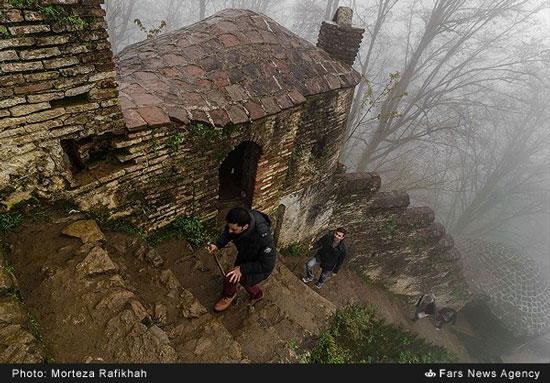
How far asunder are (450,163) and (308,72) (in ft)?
55.1

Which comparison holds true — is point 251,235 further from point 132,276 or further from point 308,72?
point 308,72

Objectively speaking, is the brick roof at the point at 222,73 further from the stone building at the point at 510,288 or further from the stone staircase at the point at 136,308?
the stone building at the point at 510,288

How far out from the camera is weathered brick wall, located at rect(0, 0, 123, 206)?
2.62m

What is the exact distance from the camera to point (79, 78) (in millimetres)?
3027

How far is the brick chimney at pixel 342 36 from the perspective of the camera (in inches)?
243

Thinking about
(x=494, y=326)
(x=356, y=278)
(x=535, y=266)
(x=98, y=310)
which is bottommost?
(x=494, y=326)

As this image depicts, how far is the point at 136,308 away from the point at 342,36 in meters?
5.63

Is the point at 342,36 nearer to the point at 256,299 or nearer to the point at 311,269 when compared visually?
the point at 311,269

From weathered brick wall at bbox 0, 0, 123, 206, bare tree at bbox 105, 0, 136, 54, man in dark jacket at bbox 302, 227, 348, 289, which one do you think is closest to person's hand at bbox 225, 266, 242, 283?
weathered brick wall at bbox 0, 0, 123, 206

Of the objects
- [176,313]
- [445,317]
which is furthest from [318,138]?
[445,317]

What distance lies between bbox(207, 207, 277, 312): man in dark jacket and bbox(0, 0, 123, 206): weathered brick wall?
159 centimetres

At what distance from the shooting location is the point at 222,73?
4637mm

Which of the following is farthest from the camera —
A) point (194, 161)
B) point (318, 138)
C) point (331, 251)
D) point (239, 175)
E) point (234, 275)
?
point (239, 175)
